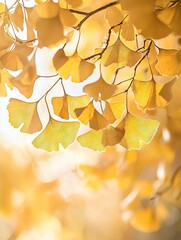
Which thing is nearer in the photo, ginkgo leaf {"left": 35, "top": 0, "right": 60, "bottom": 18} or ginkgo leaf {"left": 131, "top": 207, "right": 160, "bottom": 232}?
ginkgo leaf {"left": 35, "top": 0, "right": 60, "bottom": 18}

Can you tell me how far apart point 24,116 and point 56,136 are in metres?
0.03

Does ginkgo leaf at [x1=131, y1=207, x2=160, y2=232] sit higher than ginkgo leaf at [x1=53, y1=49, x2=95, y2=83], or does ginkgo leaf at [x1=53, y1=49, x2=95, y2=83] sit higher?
ginkgo leaf at [x1=53, y1=49, x2=95, y2=83]

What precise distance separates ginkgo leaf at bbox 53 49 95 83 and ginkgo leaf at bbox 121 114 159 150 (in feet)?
0.17

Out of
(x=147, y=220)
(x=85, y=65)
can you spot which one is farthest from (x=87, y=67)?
(x=147, y=220)

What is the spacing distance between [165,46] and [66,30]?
23cm

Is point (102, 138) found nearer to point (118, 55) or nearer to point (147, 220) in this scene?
point (118, 55)

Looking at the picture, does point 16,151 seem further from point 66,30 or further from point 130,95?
point 66,30

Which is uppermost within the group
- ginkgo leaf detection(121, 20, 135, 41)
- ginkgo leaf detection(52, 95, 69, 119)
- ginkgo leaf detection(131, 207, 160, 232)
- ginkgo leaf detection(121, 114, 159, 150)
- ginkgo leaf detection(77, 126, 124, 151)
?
ginkgo leaf detection(121, 20, 135, 41)

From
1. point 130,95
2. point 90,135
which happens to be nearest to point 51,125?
point 90,135

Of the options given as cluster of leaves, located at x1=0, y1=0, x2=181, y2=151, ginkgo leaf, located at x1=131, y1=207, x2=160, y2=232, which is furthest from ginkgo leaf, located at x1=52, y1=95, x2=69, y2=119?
ginkgo leaf, located at x1=131, y1=207, x2=160, y2=232

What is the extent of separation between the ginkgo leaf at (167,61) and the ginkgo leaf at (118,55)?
17 millimetres

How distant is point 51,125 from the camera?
0.33 meters

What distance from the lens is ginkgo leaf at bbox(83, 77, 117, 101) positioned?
32cm

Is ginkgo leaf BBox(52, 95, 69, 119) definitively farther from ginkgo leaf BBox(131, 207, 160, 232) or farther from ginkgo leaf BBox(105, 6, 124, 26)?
ginkgo leaf BBox(131, 207, 160, 232)
